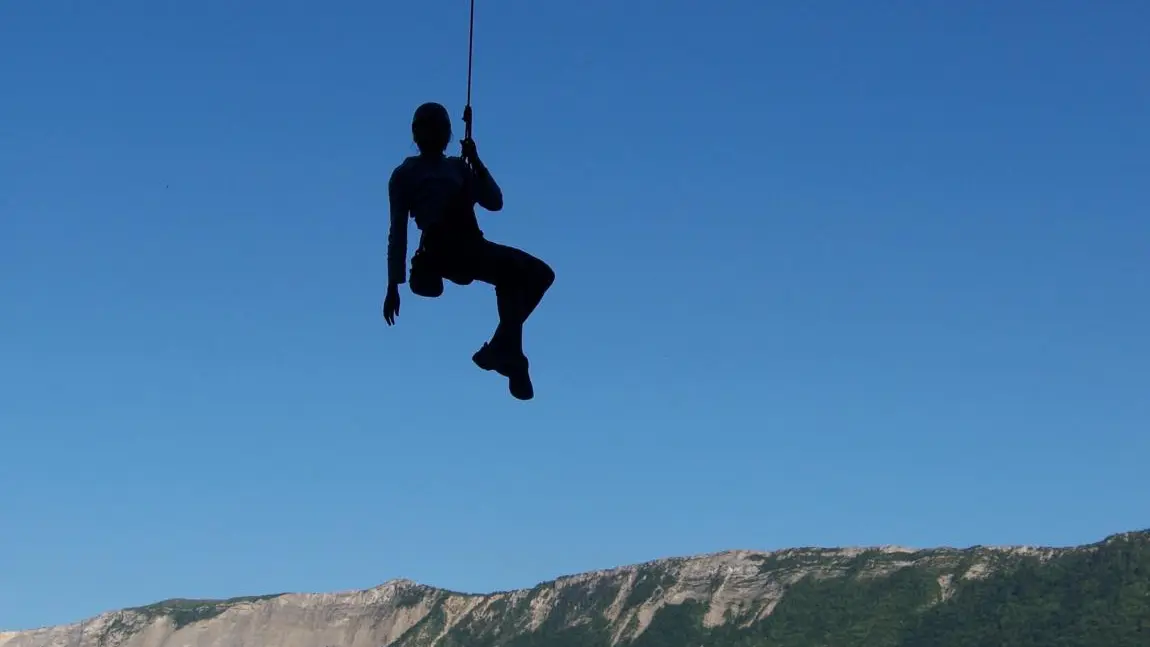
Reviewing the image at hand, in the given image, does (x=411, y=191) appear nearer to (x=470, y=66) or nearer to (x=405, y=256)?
(x=405, y=256)

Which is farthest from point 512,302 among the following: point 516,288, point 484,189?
point 484,189

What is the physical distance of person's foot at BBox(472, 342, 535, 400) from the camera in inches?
561

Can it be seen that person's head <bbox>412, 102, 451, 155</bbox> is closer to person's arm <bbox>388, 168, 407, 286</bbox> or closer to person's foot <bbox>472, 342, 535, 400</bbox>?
person's arm <bbox>388, 168, 407, 286</bbox>

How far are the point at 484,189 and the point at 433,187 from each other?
0.43 metres

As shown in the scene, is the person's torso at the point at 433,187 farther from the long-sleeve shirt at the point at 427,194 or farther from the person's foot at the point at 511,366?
the person's foot at the point at 511,366

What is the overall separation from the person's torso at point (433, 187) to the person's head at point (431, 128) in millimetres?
109

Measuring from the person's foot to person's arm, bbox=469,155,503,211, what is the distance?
4.37ft

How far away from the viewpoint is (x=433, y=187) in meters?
13.6

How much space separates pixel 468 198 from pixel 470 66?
1.44m

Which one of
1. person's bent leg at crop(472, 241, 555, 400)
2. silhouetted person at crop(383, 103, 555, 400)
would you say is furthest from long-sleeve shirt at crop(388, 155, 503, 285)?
person's bent leg at crop(472, 241, 555, 400)

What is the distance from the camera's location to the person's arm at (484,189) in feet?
45.0

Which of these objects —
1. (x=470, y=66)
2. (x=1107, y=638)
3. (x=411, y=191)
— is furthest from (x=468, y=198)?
(x=1107, y=638)

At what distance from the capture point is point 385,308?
13766 millimetres

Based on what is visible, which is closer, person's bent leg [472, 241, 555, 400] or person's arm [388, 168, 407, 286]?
person's arm [388, 168, 407, 286]
